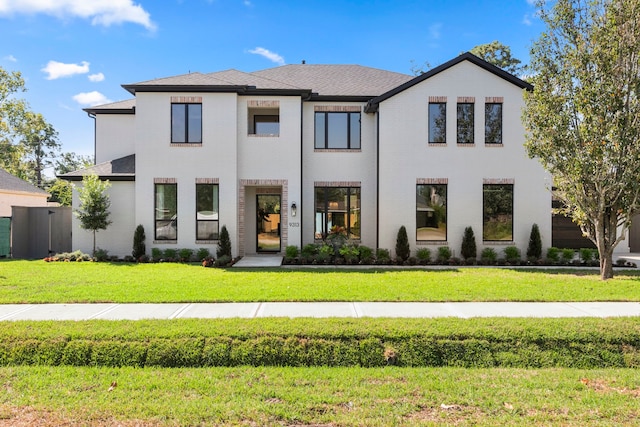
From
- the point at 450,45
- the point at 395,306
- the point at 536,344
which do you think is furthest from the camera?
the point at 450,45

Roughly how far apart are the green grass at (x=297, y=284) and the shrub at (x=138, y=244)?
1.48 metres

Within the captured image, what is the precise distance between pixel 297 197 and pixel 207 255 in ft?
12.9

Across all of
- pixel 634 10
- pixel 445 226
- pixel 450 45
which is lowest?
pixel 445 226

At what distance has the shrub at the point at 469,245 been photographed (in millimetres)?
13273

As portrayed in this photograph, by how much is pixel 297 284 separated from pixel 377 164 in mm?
7002

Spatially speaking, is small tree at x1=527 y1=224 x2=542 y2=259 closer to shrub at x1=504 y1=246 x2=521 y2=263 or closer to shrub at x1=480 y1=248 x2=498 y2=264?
shrub at x1=504 y1=246 x2=521 y2=263

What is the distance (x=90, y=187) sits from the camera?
13086 mm

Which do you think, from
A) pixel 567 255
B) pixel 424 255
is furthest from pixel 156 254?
pixel 567 255

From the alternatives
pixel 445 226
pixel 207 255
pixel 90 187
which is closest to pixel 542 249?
pixel 445 226

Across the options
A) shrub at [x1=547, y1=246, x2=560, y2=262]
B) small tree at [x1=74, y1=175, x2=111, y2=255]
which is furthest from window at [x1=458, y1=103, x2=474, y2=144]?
small tree at [x1=74, y1=175, x2=111, y2=255]

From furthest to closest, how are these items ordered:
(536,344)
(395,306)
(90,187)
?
1. (90,187)
2. (395,306)
3. (536,344)

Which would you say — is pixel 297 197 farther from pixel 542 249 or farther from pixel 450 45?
pixel 450 45

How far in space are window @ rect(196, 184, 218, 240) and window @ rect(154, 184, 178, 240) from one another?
858 mm

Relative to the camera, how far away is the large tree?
925 cm
